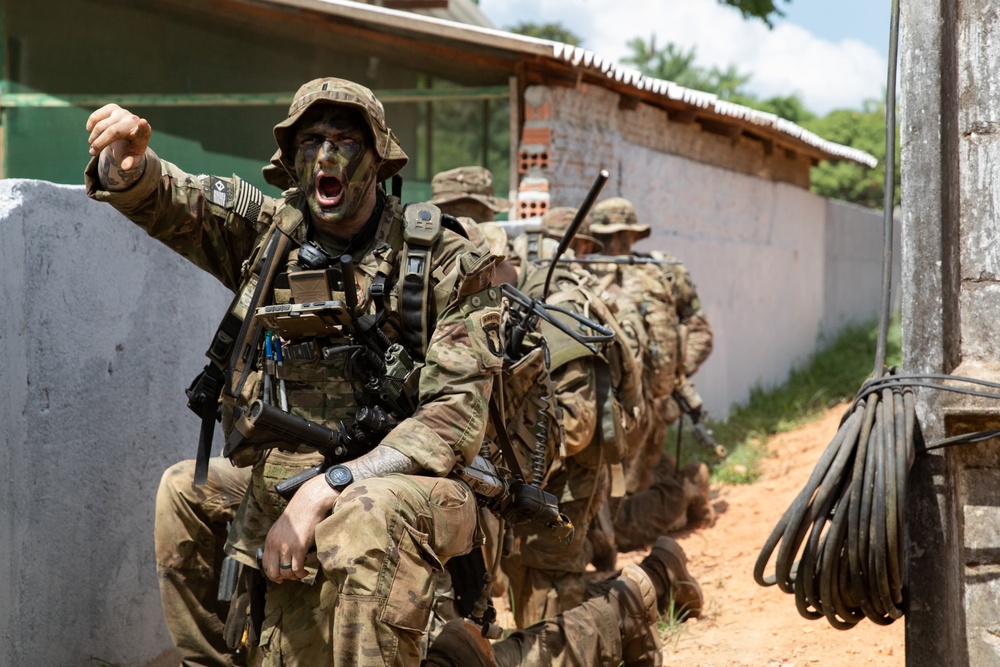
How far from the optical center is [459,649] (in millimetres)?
3533

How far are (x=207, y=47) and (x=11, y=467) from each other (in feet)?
23.8

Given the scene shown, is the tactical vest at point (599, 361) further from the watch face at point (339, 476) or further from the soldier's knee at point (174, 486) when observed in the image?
the watch face at point (339, 476)

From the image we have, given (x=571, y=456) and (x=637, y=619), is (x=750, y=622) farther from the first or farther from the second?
(x=637, y=619)

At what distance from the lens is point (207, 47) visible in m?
9.87

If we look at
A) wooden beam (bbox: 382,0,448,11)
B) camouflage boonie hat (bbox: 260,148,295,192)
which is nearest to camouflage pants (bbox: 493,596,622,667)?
camouflage boonie hat (bbox: 260,148,295,192)

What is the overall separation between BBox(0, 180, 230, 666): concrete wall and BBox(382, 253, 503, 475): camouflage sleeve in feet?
3.99

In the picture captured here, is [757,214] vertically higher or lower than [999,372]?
higher

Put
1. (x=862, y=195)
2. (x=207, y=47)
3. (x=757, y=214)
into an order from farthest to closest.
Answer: (x=862, y=195)
(x=757, y=214)
(x=207, y=47)

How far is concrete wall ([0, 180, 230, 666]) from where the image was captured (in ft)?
11.0

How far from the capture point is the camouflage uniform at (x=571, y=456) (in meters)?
5.11

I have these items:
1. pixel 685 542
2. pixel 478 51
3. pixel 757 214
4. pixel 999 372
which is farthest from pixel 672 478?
pixel 757 214

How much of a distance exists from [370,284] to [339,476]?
64 centimetres

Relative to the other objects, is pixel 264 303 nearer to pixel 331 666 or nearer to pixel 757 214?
pixel 331 666

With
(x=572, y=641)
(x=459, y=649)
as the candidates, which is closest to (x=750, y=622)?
(x=572, y=641)
